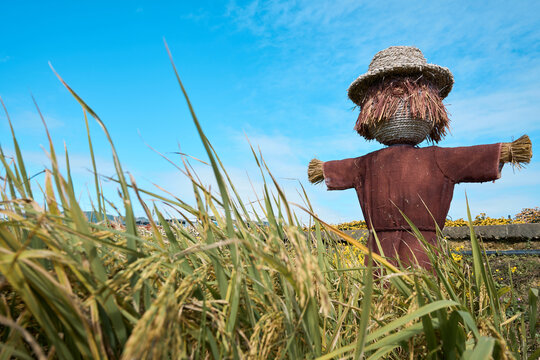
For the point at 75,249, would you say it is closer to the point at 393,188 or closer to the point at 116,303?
the point at 116,303

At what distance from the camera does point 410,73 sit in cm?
326

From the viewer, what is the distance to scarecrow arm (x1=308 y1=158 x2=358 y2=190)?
349cm

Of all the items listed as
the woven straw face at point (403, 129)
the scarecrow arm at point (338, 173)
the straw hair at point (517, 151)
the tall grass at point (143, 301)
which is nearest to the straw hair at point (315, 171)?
the scarecrow arm at point (338, 173)

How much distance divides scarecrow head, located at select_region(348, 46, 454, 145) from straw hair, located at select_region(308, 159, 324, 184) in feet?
1.73

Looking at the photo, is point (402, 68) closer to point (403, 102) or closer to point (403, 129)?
point (403, 102)

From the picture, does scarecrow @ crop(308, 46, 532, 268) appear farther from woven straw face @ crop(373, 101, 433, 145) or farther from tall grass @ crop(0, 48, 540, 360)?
tall grass @ crop(0, 48, 540, 360)

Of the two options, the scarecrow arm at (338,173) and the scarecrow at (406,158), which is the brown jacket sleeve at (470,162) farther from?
the scarecrow arm at (338,173)

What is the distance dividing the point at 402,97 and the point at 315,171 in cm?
105

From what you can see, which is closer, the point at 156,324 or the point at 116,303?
the point at 156,324

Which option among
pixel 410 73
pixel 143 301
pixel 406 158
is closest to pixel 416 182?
pixel 406 158

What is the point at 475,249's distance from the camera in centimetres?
98

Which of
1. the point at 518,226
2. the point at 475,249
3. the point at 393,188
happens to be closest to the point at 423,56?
the point at 393,188

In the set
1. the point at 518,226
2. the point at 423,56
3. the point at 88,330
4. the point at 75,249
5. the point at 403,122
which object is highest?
the point at 423,56

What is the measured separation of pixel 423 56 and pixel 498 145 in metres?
1.13
